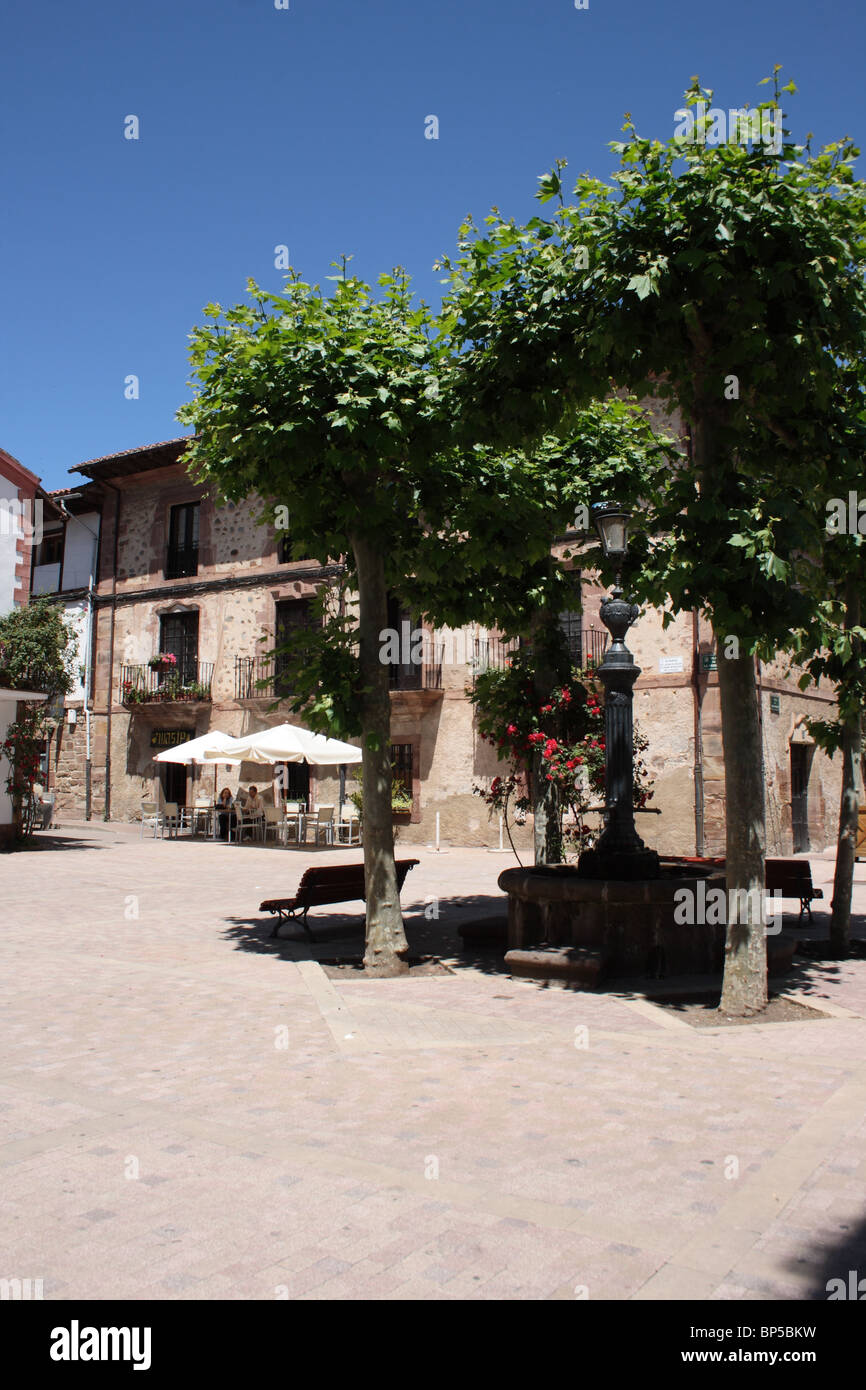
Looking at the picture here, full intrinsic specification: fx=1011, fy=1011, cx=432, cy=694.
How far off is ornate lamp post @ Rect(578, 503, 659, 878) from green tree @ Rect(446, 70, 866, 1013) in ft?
4.20

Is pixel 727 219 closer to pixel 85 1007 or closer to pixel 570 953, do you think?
pixel 570 953

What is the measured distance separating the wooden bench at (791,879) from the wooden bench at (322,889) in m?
3.99

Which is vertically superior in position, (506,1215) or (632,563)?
(632,563)

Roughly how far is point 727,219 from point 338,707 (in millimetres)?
4410

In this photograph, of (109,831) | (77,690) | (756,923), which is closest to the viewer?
(756,923)

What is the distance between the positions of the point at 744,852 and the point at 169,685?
2134 centimetres

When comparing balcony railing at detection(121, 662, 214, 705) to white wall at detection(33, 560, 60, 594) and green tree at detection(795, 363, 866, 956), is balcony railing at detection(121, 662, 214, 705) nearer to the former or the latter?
white wall at detection(33, 560, 60, 594)

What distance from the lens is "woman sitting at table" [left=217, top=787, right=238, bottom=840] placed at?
22802mm

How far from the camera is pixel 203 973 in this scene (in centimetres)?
787

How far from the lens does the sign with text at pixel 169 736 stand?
86.4ft

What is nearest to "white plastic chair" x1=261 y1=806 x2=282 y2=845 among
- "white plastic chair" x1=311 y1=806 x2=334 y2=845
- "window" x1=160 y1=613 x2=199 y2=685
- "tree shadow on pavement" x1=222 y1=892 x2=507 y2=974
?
"white plastic chair" x1=311 y1=806 x2=334 y2=845

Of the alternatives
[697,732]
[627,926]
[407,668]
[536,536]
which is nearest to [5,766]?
[407,668]

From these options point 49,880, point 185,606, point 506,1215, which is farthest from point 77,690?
point 506,1215

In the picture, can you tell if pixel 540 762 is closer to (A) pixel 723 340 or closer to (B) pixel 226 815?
(A) pixel 723 340
